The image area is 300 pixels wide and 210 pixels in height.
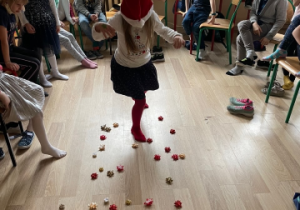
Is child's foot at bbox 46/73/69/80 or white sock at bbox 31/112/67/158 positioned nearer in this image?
white sock at bbox 31/112/67/158

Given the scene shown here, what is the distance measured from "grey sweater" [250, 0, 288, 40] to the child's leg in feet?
5.57

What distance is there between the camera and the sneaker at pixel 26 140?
1.84 metres

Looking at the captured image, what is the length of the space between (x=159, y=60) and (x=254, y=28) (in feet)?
3.66

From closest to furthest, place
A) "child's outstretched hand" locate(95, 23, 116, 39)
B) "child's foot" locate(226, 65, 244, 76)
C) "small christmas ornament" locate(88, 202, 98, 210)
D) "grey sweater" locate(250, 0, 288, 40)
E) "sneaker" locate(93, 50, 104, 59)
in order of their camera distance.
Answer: "small christmas ornament" locate(88, 202, 98, 210), "child's outstretched hand" locate(95, 23, 116, 39), "grey sweater" locate(250, 0, 288, 40), "child's foot" locate(226, 65, 244, 76), "sneaker" locate(93, 50, 104, 59)

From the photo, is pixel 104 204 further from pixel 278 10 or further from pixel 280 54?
pixel 278 10

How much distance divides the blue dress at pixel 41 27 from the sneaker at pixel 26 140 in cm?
102

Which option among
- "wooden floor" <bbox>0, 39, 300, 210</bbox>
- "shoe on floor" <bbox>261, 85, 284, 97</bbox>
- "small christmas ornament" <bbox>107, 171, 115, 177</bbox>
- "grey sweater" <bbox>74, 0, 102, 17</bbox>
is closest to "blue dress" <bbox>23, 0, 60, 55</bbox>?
"wooden floor" <bbox>0, 39, 300, 210</bbox>

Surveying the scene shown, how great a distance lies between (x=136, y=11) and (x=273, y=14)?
1.88 m

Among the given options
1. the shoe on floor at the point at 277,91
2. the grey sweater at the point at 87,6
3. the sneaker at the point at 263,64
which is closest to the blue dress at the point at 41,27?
the grey sweater at the point at 87,6

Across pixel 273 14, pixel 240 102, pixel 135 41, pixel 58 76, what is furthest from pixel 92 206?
pixel 273 14

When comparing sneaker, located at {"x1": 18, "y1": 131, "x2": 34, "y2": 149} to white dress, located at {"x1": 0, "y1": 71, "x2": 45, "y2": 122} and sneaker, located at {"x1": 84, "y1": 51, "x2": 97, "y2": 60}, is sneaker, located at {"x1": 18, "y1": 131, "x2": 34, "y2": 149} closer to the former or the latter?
white dress, located at {"x1": 0, "y1": 71, "x2": 45, "y2": 122}

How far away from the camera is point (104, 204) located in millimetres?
1469

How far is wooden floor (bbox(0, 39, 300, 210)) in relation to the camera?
59.6 inches

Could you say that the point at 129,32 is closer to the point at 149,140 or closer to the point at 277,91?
the point at 149,140
